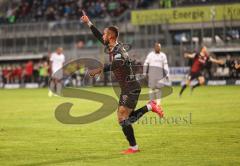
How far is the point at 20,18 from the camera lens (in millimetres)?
57156

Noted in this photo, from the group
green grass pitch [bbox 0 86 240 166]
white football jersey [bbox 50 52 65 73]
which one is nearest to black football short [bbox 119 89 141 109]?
green grass pitch [bbox 0 86 240 166]

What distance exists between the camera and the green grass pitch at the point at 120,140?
12.1 meters

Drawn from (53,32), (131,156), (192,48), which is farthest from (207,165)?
(53,32)

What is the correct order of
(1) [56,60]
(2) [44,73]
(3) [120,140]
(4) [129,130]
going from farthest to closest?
(2) [44,73]
(1) [56,60]
(3) [120,140]
(4) [129,130]

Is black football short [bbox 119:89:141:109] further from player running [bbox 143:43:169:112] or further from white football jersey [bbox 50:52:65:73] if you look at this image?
white football jersey [bbox 50:52:65:73]

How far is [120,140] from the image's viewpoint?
1522cm

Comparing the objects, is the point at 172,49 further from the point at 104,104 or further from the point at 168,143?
the point at 168,143

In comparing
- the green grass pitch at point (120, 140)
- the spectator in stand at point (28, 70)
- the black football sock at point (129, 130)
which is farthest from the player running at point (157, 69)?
the spectator in stand at point (28, 70)

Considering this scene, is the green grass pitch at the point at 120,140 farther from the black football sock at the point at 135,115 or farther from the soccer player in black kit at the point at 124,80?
the black football sock at the point at 135,115

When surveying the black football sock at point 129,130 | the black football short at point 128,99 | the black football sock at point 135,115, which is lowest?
the black football sock at point 129,130

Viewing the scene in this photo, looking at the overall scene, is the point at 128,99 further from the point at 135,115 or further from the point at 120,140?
the point at 120,140

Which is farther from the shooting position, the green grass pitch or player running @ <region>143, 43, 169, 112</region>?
player running @ <region>143, 43, 169, 112</region>

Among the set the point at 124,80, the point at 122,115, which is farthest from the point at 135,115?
the point at 124,80

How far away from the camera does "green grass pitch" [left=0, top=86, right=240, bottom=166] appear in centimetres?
1209
